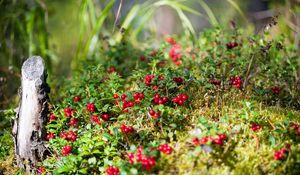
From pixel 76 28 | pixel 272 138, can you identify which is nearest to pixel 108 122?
pixel 272 138

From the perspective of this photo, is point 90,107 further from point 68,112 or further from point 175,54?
point 175,54

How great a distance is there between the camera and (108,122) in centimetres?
361

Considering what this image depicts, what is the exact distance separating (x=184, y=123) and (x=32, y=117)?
57.3 inches

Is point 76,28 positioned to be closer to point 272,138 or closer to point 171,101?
point 171,101

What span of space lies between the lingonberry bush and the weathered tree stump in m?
0.13

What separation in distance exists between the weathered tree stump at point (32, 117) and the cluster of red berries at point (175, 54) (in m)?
1.96

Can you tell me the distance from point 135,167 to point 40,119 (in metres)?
1.16

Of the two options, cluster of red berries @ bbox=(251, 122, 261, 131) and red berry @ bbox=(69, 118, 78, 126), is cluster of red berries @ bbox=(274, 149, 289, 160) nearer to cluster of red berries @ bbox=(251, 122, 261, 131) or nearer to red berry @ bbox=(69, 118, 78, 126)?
cluster of red berries @ bbox=(251, 122, 261, 131)

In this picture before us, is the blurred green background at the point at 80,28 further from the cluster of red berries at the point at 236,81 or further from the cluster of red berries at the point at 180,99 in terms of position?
the cluster of red berries at the point at 180,99

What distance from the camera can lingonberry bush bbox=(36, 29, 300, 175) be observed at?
2936 mm

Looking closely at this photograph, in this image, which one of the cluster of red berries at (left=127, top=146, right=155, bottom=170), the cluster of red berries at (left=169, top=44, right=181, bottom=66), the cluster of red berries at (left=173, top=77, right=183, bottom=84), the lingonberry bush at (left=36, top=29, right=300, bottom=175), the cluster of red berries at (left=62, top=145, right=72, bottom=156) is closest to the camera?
the cluster of red berries at (left=127, top=146, right=155, bottom=170)

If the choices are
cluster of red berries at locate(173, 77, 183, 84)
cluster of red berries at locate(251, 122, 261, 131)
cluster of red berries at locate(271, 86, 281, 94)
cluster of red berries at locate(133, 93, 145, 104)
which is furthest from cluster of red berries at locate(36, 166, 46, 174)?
cluster of red berries at locate(271, 86, 281, 94)

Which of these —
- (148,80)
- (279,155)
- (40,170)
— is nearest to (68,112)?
(40,170)

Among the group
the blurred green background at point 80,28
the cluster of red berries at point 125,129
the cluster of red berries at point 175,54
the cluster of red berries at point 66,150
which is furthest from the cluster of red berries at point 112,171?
the cluster of red berries at point 175,54
